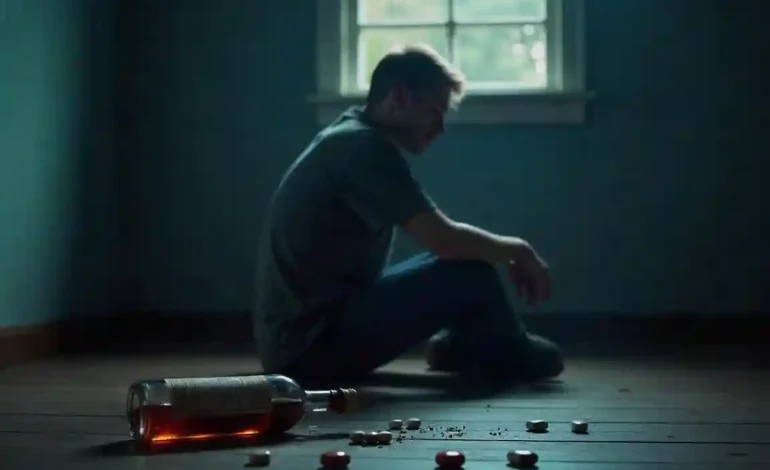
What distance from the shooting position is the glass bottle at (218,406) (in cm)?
121

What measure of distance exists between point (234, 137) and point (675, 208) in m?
1.18

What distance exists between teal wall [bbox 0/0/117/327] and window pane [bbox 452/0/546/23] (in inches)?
37.4

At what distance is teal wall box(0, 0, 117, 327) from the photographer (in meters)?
2.27

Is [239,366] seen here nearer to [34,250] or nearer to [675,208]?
[34,250]

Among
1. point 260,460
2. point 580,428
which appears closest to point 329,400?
point 260,460

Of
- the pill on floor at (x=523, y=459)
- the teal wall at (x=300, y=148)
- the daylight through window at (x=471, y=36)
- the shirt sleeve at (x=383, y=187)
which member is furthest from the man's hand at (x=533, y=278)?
the daylight through window at (x=471, y=36)

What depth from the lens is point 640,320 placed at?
108 inches

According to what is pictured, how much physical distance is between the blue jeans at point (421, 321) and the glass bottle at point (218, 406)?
1.85 feet

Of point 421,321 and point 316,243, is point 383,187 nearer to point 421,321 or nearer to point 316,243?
point 316,243

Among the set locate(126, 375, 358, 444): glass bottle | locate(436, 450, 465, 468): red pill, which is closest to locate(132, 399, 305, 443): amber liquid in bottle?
locate(126, 375, 358, 444): glass bottle

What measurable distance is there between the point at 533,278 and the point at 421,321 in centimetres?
22

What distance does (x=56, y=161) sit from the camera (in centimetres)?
249

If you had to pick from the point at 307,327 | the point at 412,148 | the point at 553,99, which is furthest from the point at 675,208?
the point at 307,327

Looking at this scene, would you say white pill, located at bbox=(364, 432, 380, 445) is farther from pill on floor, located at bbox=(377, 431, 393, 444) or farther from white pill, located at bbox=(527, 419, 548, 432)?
white pill, located at bbox=(527, 419, 548, 432)
